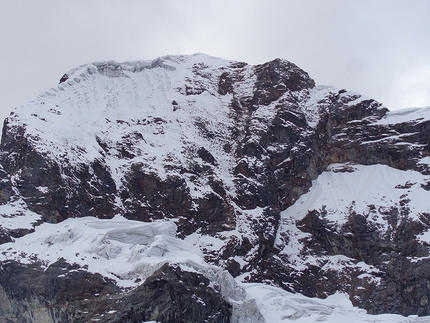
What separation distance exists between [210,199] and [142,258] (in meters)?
29.7

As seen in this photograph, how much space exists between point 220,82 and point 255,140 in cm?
2242

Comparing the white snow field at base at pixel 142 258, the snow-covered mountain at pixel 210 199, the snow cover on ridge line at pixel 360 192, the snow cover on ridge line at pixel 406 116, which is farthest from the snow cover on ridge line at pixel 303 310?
the snow cover on ridge line at pixel 406 116

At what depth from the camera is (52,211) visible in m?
111

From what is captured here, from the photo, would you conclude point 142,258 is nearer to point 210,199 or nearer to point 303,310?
point 303,310

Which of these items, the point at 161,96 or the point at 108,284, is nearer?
the point at 108,284

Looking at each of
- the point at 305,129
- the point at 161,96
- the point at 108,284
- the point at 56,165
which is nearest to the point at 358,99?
the point at 305,129

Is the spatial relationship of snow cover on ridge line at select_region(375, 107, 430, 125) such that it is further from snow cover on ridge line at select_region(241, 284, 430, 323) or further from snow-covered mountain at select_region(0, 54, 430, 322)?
snow cover on ridge line at select_region(241, 284, 430, 323)

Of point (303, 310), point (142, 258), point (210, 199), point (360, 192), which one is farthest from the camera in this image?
point (360, 192)

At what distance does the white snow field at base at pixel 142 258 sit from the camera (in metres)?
95.4

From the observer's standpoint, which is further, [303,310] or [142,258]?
[303,310]

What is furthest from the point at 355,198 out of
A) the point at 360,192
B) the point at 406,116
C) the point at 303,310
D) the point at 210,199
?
the point at 303,310

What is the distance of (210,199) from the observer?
406 ft

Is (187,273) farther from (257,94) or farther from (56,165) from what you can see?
(257,94)

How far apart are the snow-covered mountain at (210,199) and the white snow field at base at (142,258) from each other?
0.79 ft
